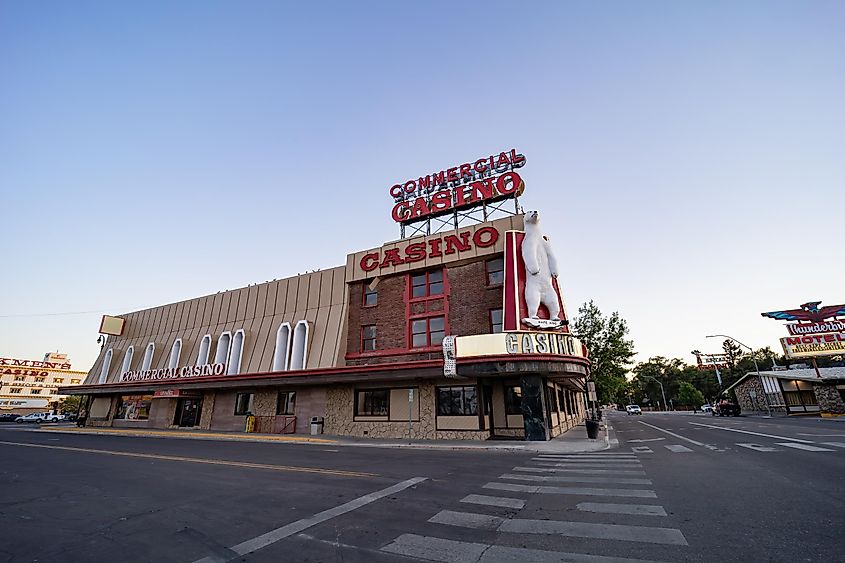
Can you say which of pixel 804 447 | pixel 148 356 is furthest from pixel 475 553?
pixel 148 356

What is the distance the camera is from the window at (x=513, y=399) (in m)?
22.7

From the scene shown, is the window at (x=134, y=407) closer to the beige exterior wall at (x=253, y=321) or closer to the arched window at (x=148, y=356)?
the beige exterior wall at (x=253, y=321)

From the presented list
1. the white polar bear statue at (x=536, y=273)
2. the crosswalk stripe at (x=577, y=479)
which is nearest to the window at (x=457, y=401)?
the white polar bear statue at (x=536, y=273)

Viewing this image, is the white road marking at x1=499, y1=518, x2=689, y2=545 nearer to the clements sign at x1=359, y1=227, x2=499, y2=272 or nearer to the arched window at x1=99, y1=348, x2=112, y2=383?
the clements sign at x1=359, y1=227, x2=499, y2=272

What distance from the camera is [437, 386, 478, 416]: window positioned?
23.0 meters

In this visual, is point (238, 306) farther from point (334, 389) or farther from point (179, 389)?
point (334, 389)

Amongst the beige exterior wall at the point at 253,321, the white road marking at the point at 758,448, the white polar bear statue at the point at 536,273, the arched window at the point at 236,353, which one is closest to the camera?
the white road marking at the point at 758,448

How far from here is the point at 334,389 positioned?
2756 cm

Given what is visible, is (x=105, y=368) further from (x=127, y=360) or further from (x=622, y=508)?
(x=622, y=508)

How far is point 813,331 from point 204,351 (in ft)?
230

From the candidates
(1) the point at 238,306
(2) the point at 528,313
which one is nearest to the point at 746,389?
(2) the point at 528,313

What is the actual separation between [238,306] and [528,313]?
2634cm

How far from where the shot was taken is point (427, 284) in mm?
27047

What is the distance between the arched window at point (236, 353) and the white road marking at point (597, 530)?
98.6 feet
